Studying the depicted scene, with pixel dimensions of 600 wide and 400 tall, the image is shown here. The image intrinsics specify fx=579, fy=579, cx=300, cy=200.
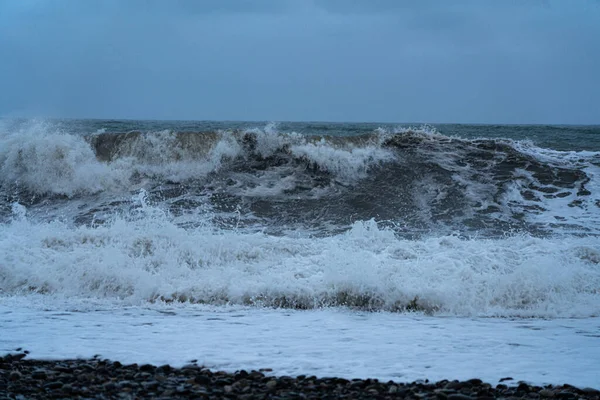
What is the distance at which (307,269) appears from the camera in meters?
7.05

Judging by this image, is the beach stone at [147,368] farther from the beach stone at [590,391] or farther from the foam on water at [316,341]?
the beach stone at [590,391]

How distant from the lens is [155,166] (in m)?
13.0

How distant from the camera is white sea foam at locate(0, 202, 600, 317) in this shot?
21.1 ft

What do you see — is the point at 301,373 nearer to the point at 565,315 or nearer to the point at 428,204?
the point at 565,315

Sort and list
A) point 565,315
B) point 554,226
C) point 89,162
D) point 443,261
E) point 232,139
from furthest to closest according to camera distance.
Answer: point 232,139
point 89,162
point 554,226
point 443,261
point 565,315

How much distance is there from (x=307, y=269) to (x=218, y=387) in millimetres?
3415

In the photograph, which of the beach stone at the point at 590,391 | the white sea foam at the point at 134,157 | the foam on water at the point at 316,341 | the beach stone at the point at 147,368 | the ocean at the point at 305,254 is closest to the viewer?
the beach stone at the point at 590,391

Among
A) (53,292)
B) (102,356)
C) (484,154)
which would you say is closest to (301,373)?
(102,356)

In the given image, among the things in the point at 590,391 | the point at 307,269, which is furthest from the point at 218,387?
the point at 307,269

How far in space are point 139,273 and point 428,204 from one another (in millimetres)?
6176

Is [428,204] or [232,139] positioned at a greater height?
[232,139]

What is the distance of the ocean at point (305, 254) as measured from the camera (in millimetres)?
4730

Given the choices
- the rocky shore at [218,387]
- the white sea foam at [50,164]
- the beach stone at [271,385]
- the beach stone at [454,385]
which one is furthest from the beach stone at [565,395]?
the white sea foam at [50,164]

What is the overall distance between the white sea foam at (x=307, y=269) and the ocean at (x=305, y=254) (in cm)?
3
